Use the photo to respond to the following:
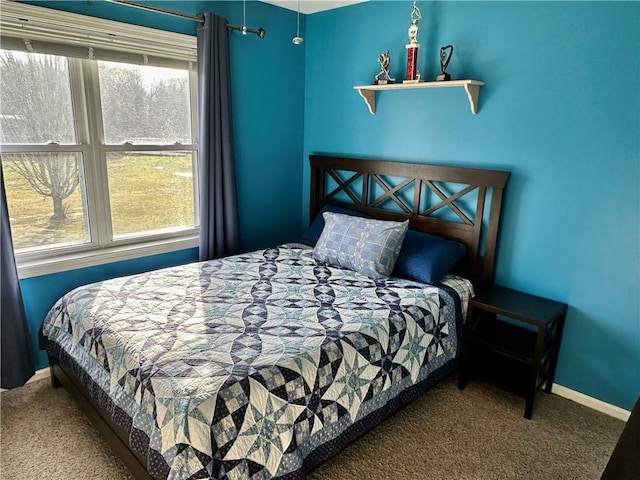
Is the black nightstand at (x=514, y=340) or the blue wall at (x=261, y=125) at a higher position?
the blue wall at (x=261, y=125)

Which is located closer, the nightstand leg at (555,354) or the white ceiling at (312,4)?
the nightstand leg at (555,354)

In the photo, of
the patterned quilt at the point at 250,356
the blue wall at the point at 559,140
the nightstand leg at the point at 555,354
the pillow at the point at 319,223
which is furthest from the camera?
the pillow at the point at 319,223

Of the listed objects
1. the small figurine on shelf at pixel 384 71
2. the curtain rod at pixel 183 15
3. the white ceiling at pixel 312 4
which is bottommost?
the small figurine on shelf at pixel 384 71

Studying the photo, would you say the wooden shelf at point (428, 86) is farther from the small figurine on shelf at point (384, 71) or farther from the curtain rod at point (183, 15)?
the curtain rod at point (183, 15)

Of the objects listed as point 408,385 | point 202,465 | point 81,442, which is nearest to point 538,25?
point 408,385

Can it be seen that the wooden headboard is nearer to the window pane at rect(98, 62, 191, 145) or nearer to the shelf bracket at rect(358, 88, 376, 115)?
the shelf bracket at rect(358, 88, 376, 115)

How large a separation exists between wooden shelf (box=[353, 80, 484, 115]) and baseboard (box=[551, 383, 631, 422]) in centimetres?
174

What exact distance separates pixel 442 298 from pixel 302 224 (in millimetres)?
1752

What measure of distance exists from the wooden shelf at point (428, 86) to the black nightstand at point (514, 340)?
3.83 feet

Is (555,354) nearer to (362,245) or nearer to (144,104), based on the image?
(362,245)

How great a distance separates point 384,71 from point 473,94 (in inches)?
25.1

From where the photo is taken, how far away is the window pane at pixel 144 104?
8.93 ft

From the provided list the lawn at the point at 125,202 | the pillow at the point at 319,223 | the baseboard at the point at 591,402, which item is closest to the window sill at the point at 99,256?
the lawn at the point at 125,202

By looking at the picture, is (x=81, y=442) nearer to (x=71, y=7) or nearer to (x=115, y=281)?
(x=115, y=281)
